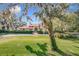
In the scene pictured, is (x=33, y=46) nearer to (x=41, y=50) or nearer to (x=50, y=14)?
(x=41, y=50)

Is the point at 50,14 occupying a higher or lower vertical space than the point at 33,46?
higher

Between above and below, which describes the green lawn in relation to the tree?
below

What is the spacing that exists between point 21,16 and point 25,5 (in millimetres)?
98

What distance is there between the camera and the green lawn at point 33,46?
1982 mm

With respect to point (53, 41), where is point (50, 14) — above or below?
above

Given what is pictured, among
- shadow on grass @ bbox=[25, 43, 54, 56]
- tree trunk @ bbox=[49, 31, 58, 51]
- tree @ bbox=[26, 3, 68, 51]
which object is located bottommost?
shadow on grass @ bbox=[25, 43, 54, 56]

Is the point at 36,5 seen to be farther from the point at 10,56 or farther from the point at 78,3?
the point at 10,56

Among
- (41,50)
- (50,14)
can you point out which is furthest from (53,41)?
(50,14)

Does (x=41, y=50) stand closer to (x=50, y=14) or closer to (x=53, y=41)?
(x=53, y=41)

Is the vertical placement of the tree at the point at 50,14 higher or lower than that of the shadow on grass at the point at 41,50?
higher

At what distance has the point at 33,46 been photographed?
6.53 feet

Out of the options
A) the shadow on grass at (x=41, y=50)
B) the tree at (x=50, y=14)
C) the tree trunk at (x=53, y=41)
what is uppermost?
the tree at (x=50, y=14)

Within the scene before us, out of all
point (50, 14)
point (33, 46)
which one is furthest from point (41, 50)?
point (50, 14)

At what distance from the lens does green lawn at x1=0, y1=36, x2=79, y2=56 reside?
198 cm
